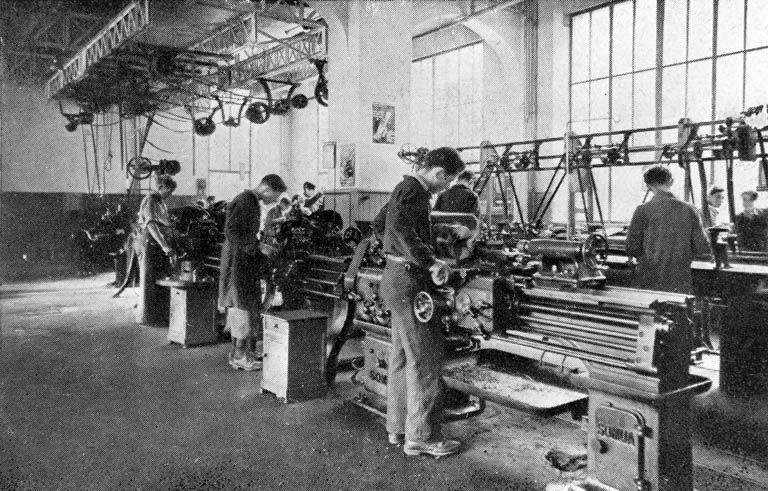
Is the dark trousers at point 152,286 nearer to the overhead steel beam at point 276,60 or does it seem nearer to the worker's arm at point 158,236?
the worker's arm at point 158,236

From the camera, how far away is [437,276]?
2990 millimetres

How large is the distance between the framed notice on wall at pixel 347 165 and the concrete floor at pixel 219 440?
3.58 meters

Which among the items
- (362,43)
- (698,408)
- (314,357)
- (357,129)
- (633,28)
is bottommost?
(698,408)

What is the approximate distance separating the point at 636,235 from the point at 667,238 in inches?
8.1

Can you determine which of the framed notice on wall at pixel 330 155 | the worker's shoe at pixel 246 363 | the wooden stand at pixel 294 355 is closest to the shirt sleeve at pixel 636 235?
the wooden stand at pixel 294 355

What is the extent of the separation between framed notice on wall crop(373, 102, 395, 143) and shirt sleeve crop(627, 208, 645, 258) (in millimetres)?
4730

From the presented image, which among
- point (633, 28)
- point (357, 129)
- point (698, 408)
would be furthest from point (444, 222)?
point (633, 28)

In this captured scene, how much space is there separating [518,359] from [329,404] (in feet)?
4.22

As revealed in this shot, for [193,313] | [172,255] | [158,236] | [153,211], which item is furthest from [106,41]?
[193,313]

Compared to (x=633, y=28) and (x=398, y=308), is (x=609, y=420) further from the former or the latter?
(x=633, y=28)

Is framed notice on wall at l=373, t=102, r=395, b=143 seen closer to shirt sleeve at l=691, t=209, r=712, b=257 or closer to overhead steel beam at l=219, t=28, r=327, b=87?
overhead steel beam at l=219, t=28, r=327, b=87

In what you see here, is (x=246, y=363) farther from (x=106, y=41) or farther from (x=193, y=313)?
(x=106, y=41)

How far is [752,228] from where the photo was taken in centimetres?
621

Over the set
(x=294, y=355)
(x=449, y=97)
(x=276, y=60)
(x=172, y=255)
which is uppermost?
(x=276, y=60)
